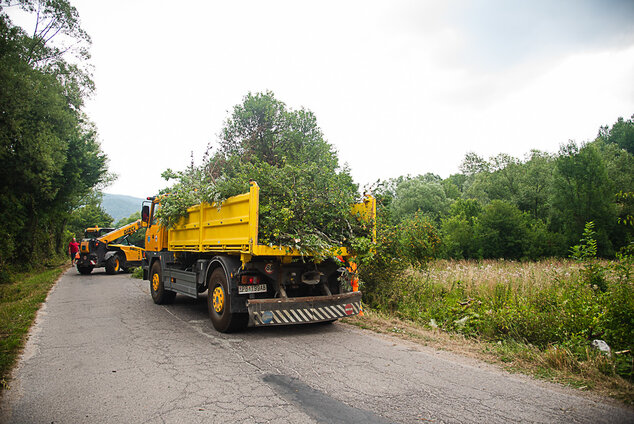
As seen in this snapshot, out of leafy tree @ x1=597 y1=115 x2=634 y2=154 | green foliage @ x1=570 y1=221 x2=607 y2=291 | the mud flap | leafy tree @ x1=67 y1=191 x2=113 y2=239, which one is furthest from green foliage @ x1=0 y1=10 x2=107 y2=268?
leafy tree @ x1=597 y1=115 x2=634 y2=154

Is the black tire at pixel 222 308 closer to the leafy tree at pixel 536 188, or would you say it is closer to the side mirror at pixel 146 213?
the side mirror at pixel 146 213

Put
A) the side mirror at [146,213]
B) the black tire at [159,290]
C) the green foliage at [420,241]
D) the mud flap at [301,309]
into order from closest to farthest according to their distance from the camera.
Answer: the mud flap at [301,309], the green foliage at [420,241], the black tire at [159,290], the side mirror at [146,213]

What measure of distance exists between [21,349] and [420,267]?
7208 millimetres

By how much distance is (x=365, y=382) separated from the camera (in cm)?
409

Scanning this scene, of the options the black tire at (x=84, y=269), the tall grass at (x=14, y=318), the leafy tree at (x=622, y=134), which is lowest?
the tall grass at (x=14, y=318)

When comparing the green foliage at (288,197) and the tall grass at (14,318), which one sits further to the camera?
the green foliage at (288,197)

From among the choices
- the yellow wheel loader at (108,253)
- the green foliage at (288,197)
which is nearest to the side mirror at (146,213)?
the green foliage at (288,197)

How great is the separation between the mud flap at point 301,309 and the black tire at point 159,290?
4.48 m

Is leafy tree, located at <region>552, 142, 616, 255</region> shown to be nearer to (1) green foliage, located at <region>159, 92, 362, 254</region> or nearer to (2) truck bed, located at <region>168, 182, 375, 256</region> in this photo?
(1) green foliage, located at <region>159, 92, 362, 254</region>

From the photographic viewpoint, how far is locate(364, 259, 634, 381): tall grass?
14.9ft

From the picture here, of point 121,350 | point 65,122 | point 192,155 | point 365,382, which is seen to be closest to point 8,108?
point 65,122

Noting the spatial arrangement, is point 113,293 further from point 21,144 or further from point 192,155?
point 21,144

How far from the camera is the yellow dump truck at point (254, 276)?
19.0 ft

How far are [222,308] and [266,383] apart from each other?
2.44m
